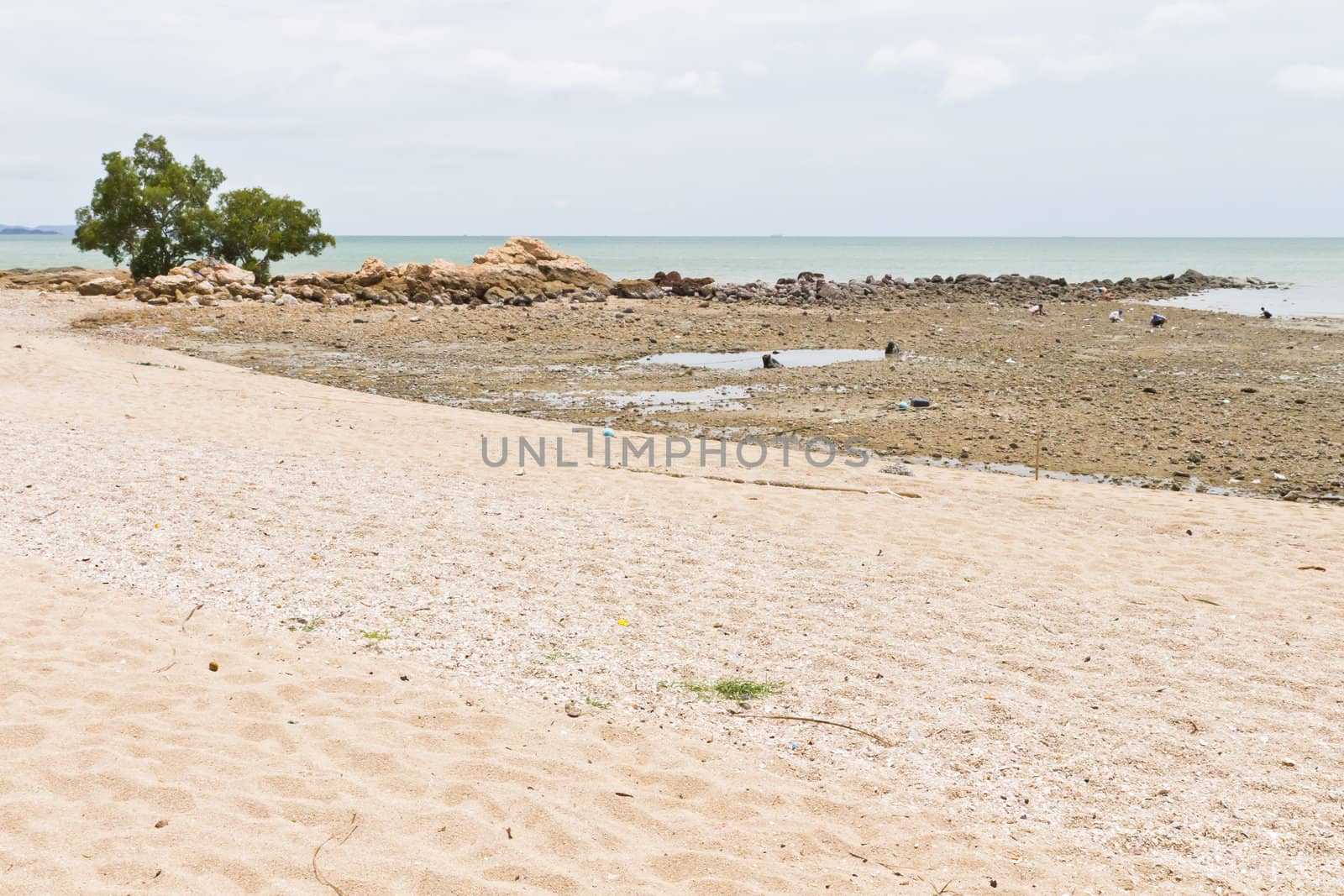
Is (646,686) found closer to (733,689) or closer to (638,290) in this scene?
(733,689)

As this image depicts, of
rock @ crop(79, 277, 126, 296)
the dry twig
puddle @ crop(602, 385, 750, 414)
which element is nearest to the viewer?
the dry twig

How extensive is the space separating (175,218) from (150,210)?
0.76m

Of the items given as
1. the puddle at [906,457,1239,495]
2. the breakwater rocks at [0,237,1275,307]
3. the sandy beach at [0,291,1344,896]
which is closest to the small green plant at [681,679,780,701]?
the sandy beach at [0,291,1344,896]

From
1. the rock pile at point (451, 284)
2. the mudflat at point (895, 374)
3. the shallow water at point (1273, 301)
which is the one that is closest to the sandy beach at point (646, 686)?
the mudflat at point (895, 374)

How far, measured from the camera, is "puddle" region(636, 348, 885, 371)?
57.4 feet

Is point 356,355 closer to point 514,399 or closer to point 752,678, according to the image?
point 514,399

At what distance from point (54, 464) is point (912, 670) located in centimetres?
710

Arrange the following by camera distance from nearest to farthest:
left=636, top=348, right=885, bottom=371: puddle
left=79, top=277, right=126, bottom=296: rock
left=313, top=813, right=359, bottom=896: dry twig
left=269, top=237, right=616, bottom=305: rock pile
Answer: left=313, top=813, right=359, bottom=896: dry twig < left=636, top=348, right=885, bottom=371: puddle < left=269, top=237, right=616, bottom=305: rock pile < left=79, top=277, right=126, bottom=296: rock

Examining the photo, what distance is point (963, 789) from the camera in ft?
13.1

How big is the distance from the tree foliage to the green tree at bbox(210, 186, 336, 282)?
0.03 m

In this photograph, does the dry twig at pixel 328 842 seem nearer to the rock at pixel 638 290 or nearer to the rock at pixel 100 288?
the rock at pixel 638 290

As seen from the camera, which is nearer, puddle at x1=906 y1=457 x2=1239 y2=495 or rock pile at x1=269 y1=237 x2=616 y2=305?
puddle at x1=906 y1=457 x2=1239 y2=495

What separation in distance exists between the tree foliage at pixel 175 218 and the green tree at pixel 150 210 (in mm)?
27

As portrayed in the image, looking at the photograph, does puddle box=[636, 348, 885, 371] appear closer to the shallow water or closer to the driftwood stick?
the driftwood stick
